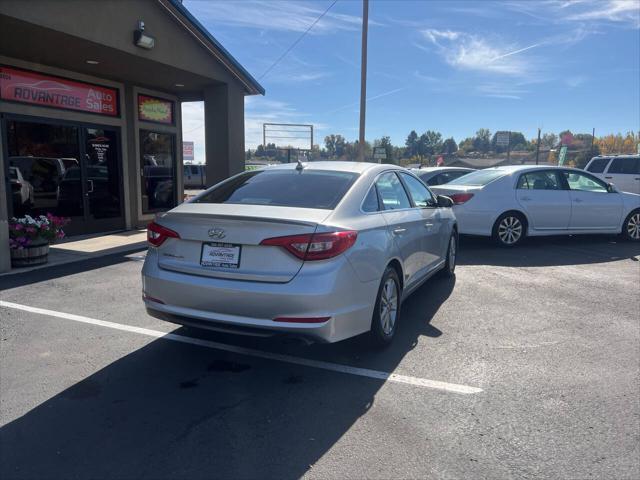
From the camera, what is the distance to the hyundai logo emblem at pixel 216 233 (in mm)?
3637

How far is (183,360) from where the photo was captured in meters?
4.13

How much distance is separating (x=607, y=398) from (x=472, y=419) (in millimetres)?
1098

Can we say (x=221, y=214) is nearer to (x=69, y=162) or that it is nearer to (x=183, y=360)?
(x=183, y=360)

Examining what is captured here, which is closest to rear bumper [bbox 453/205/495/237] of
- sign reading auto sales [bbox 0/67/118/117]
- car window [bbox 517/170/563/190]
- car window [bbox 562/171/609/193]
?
car window [bbox 517/170/563/190]

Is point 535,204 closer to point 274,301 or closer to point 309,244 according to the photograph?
point 309,244

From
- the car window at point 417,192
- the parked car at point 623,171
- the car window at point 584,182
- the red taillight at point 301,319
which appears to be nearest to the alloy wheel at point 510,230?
the car window at point 584,182

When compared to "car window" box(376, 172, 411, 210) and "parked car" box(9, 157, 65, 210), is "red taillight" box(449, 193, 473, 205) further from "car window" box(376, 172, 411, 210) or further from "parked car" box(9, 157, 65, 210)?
"parked car" box(9, 157, 65, 210)

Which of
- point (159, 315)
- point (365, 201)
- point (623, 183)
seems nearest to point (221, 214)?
point (159, 315)

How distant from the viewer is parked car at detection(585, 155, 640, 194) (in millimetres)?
16969

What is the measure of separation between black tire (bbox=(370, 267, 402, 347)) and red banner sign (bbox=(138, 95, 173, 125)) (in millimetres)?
9281

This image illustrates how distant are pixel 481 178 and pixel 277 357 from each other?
6.99 meters

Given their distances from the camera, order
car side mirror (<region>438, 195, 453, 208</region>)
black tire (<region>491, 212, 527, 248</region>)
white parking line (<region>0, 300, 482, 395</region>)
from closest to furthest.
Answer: white parking line (<region>0, 300, 482, 395</region>), car side mirror (<region>438, 195, 453, 208</region>), black tire (<region>491, 212, 527, 248</region>)

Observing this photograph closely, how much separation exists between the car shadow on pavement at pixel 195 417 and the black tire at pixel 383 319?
137mm

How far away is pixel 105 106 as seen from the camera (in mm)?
10766
